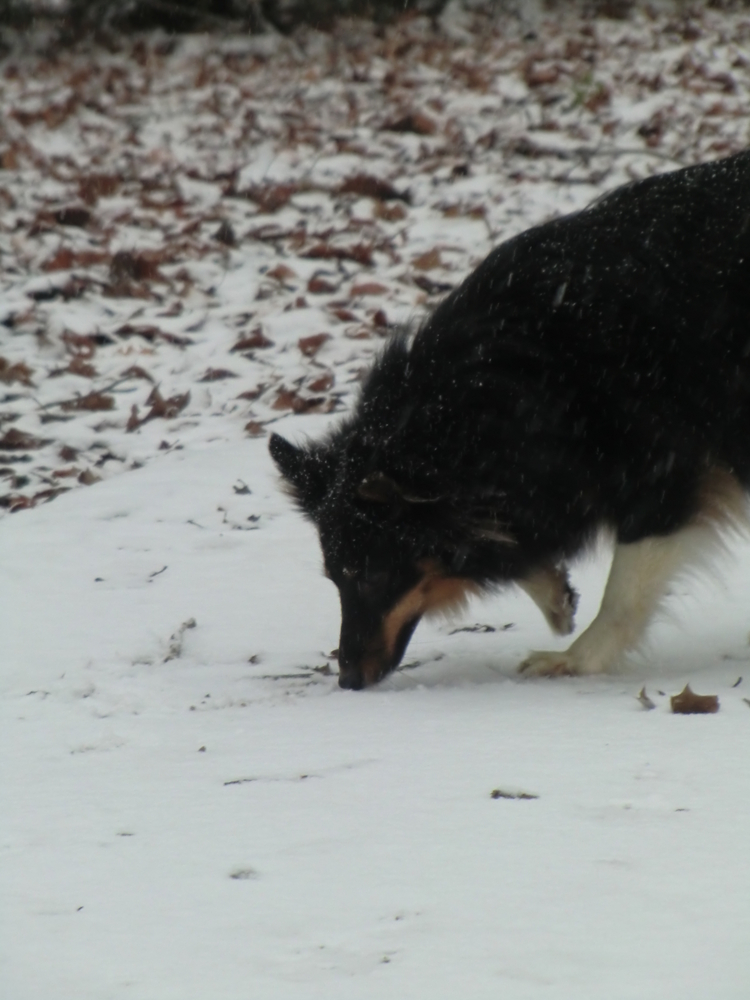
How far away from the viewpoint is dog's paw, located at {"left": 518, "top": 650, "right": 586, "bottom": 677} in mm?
4164

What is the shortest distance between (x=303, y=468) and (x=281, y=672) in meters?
0.71

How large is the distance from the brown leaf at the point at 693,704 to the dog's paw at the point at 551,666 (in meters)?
0.89

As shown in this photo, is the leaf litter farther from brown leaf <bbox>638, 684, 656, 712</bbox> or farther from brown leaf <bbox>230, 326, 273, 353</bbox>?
brown leaf <bbox>638, 684, 656, 712</bbox>

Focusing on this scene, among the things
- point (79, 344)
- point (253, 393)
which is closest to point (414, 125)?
point (79, 344)

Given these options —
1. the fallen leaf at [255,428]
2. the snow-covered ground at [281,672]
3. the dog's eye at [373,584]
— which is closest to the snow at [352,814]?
the snow-covered ground at [281,672]

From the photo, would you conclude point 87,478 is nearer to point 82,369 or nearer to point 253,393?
point 253,393

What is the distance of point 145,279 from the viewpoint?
9.18m

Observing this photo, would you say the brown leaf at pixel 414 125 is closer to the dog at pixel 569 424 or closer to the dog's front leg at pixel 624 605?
the dog at pixel 569 424

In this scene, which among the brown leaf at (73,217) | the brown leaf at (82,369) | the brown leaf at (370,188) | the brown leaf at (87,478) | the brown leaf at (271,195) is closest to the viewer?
the brown leaf at (87,478)

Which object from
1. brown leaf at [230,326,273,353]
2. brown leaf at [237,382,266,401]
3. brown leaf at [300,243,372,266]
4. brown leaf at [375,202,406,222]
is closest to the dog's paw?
brown leaf at [237,382,266,401]

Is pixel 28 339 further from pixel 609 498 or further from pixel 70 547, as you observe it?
pixel 609 498

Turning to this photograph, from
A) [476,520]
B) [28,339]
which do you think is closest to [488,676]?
[476,520]

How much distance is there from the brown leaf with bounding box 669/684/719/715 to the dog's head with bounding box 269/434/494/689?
1053mm

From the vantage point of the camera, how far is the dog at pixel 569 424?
12.8 feet
